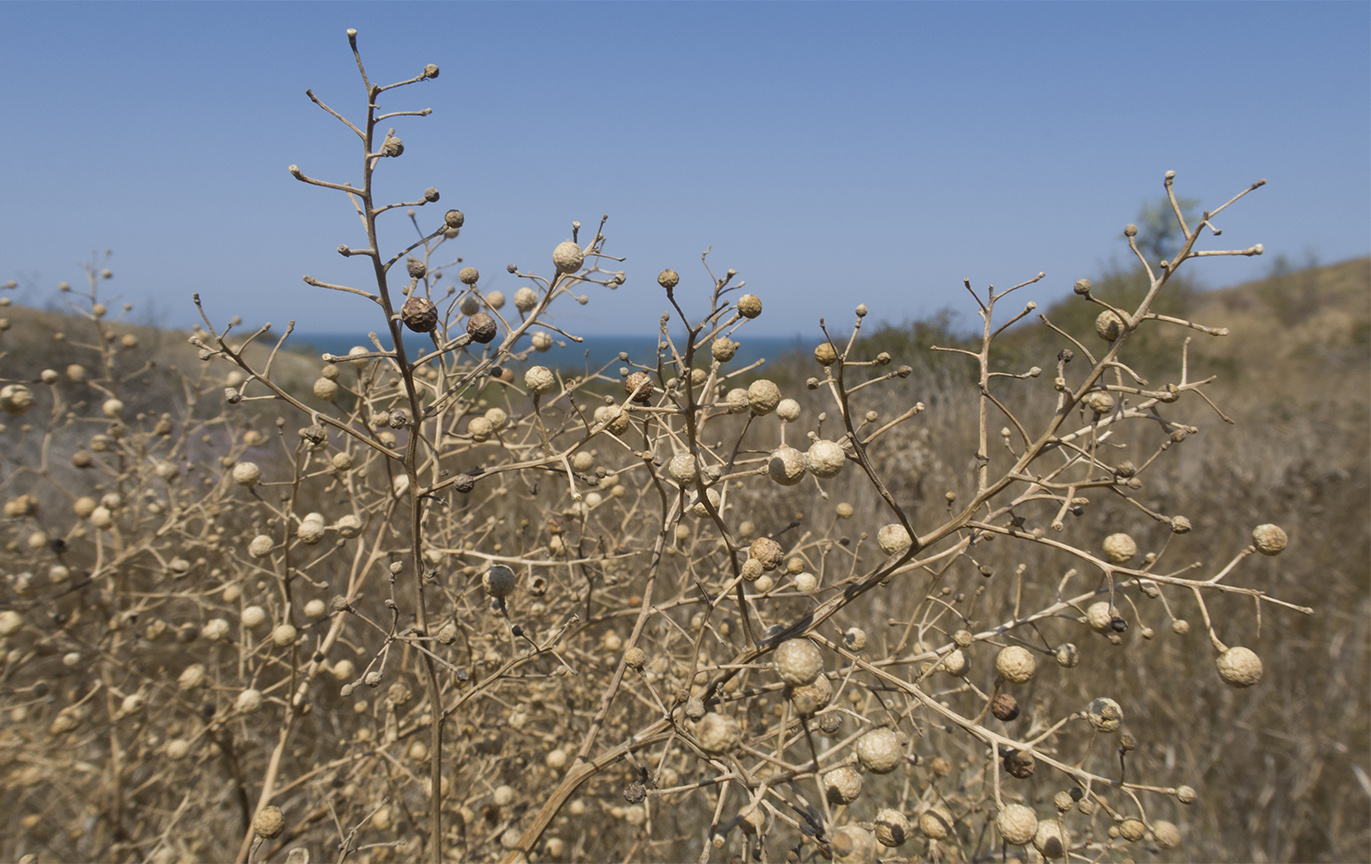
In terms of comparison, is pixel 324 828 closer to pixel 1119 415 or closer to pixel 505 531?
pixel 505 531

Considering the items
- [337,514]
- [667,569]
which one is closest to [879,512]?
[667,569]

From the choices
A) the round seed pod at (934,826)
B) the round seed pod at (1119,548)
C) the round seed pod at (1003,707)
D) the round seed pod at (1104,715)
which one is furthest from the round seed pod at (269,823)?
the round seed pod at (1119,548)

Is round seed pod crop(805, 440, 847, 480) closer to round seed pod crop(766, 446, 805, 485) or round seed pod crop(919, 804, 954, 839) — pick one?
round seed pod crop(766, 446, 805, 485)

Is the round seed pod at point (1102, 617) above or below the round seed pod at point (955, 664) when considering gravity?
above

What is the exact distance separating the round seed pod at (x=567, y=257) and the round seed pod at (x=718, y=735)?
610mm

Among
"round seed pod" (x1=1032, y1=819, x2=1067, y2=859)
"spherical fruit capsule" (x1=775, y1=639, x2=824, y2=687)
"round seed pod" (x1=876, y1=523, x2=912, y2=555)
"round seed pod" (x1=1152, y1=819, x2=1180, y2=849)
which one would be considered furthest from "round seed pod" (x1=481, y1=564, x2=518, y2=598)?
"round seed pod" (x1=1152, y1=819, x2=1180, y2=849)

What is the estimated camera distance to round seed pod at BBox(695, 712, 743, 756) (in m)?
0.72

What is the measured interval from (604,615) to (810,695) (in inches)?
24.9

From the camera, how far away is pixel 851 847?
29.1 inches

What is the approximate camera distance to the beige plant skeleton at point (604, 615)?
795mm

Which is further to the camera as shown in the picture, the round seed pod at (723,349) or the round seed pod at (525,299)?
the round seed pod at (525,299)

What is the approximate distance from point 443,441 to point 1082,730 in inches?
114

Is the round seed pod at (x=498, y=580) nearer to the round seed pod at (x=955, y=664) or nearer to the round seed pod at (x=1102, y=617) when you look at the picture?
the round seed pod at (x=955, y=664)

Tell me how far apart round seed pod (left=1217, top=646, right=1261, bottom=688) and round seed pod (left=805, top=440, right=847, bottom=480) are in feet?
1.86
